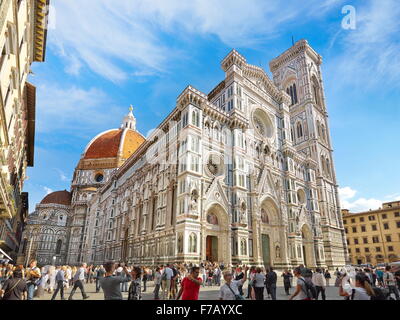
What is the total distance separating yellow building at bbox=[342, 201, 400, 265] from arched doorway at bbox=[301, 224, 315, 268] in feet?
89.6

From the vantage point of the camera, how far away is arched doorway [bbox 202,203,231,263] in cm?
2300

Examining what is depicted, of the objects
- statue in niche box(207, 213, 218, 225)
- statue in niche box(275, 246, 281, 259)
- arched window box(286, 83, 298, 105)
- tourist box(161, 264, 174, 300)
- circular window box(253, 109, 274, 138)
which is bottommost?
tourist box(161, 264, 174, 300)

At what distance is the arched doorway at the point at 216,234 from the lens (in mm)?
23000

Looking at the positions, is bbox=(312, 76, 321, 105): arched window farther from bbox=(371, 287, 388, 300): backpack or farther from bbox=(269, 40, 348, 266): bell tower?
bbox=(371, 287, 388, 300): backpack

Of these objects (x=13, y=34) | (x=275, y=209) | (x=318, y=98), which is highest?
(x=318, y=98)

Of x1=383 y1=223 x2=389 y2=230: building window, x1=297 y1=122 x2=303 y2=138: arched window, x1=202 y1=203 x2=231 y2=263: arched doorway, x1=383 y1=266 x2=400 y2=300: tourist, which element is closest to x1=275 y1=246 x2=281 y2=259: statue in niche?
x1=202 y1=203 x2=231 y2=263: arched doorway

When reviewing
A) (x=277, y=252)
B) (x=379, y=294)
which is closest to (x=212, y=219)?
(x=277, y=252)

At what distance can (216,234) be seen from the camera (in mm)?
23547

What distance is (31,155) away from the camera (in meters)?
29.5

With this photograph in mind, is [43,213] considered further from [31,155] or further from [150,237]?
[150,237]

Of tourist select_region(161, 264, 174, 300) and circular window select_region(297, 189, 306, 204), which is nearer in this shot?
tourist select_region(161, 264, 174, 300)

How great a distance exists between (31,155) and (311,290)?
32.7 metres

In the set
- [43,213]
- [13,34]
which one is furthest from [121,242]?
[43,213]

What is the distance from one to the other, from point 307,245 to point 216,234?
55.0 feet
